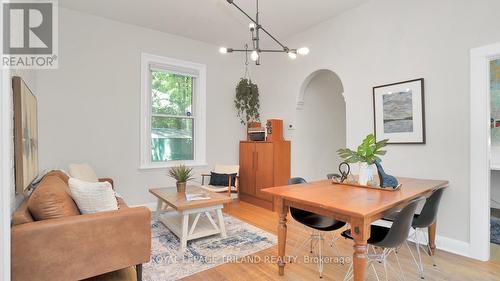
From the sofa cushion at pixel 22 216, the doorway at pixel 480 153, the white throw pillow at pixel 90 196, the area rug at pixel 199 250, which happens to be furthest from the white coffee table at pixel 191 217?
the doorway at pixel 480 153

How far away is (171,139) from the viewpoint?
4562 millimetres

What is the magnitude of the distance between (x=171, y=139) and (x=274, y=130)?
192cm

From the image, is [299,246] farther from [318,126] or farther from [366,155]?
[318,126]

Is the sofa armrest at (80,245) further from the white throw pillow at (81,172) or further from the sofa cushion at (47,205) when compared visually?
the white throw pillow at (81,172)

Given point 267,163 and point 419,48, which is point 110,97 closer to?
point 267,163

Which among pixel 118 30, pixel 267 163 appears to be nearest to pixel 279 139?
pixel 267 163

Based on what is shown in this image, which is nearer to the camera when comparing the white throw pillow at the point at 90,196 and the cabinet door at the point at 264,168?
the white throw pillow at the point at 90,196

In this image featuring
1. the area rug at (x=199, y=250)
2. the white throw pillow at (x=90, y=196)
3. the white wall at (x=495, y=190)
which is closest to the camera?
the white throw pillow at (x=90, y=196)

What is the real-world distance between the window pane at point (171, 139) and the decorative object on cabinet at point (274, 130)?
1.53 meters

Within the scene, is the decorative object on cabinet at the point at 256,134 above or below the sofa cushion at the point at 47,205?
above

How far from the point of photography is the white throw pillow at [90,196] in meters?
1.94

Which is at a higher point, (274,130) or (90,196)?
(274,130)

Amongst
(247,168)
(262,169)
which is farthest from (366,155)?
(247,168)

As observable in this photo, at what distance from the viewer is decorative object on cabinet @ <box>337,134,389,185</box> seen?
226cm
